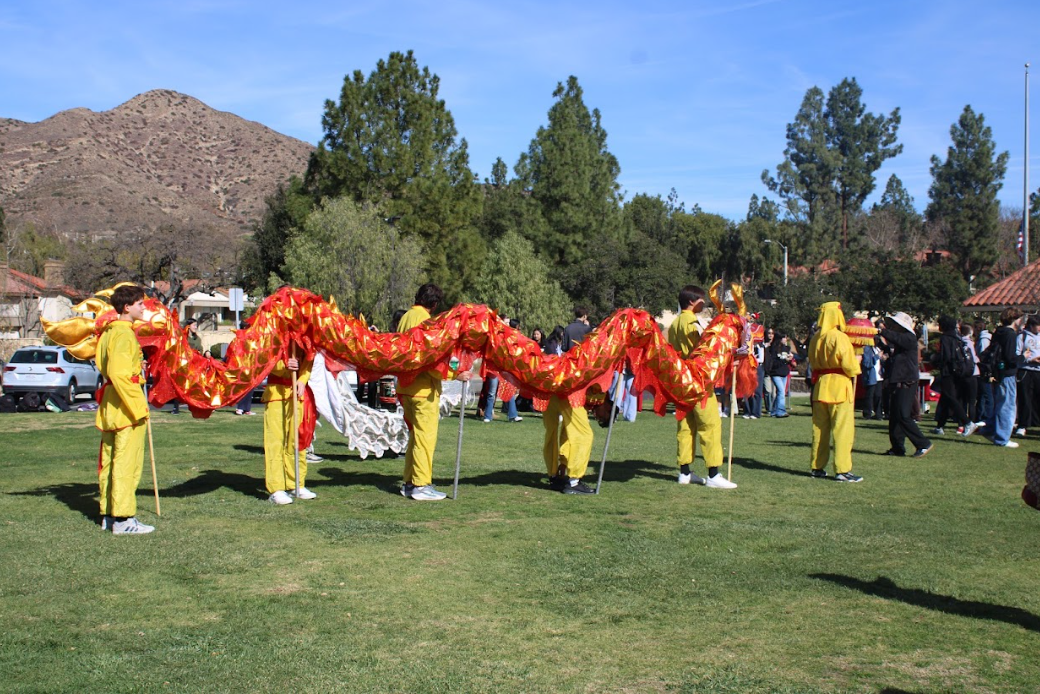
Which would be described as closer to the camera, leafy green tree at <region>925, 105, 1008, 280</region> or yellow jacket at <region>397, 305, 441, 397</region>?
yellow jacket at <region>397, 305, 441, 397</region>

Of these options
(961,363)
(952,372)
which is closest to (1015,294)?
(952,372)

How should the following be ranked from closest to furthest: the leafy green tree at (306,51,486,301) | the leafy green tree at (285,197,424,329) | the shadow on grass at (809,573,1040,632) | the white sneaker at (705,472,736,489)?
the shadow on grass at (809,573,1040,632)
the white sneaker at (705,472,736,489)
the leafy green tree at (285,197,424,329)
the leafy green tree at (306,51,486,301)

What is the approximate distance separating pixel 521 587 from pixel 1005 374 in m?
11.0

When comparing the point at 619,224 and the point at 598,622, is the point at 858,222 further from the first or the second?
the point at 598,622

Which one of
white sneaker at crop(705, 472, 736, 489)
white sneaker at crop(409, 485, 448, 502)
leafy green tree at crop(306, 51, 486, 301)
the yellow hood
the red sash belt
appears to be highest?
leafy green tree at crop(306, 51, 486, 301)

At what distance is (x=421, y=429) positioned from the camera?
31.1 ft

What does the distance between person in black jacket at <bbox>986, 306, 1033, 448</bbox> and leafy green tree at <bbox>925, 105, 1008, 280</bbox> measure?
172 ft

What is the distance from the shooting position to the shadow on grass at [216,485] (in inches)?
390

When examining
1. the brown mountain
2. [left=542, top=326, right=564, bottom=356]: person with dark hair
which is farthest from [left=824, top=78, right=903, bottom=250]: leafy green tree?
[left=542, top=326, right=564, bottom=356]: person with dark hair

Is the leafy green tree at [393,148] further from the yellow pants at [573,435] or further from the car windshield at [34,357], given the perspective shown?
the yellow pants at [573,435]

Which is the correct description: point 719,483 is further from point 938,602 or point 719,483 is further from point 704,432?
point 938,602

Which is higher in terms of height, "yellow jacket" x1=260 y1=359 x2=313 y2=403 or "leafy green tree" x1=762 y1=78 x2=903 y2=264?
"leafy green tree" x1=762 y1=78 x2=903 y2=264

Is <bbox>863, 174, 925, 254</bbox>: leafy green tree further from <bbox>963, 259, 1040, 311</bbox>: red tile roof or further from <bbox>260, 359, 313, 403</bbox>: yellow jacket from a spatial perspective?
<bbox>260, 359, 313, 403</bbox>: yellow jacket

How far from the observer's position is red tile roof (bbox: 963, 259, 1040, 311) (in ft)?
109
